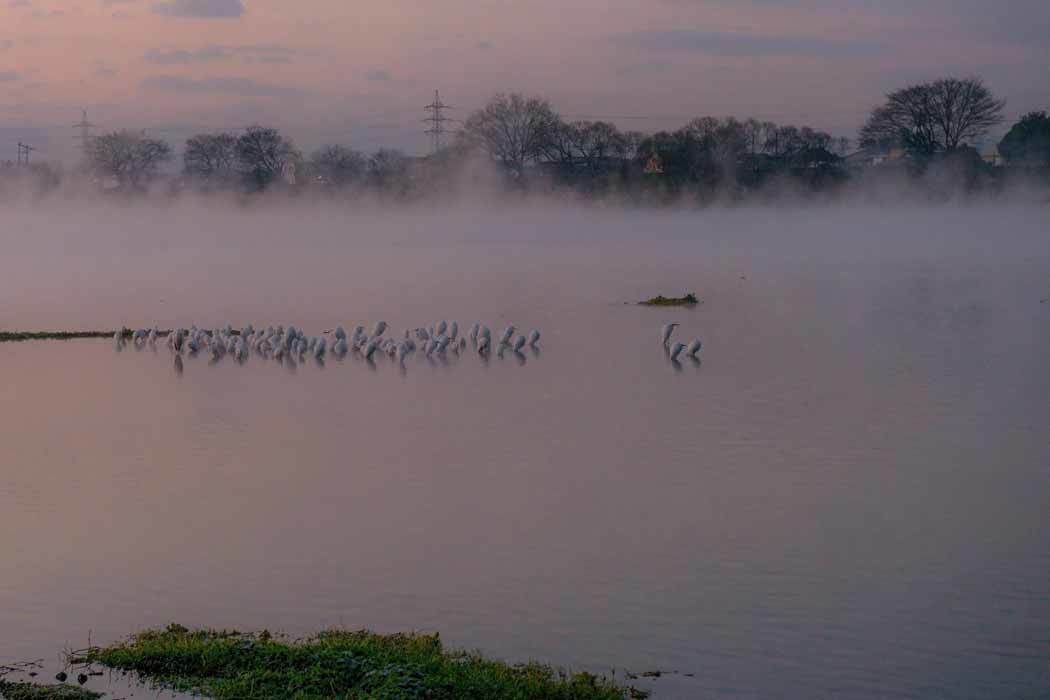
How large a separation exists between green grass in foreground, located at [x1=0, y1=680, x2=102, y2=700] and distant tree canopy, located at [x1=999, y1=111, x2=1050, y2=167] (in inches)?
3876

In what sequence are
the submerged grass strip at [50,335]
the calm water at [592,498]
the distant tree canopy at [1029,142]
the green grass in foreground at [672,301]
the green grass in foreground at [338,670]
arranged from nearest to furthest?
the green grass in foreground at [338,670] → the calm water at [592,498] → the submerged grass strip at [50,335] → the green grass in foreground at [672,301] → the distant tree canopy at [1029,142]

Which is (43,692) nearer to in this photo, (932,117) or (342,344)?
(342,344)

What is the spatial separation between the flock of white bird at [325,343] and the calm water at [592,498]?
797 millimetres

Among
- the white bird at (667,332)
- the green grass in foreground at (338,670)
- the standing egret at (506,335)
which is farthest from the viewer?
the white bird at (667,332)

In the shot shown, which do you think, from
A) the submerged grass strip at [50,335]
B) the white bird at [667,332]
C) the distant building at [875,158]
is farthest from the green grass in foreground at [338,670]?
the distant building at [875,158]

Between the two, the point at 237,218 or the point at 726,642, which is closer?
the point at 726,642

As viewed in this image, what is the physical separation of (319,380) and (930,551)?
13.1 meters

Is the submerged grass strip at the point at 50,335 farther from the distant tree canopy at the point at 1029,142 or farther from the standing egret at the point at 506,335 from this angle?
the distant tree canopy at the point at 1029,142

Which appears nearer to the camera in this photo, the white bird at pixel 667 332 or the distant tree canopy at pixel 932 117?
the white bird at pixel 667 332

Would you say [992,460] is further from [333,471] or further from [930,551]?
[333,471]

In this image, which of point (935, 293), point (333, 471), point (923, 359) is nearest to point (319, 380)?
point (333, 471)

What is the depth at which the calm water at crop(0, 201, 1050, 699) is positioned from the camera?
9.69 meters

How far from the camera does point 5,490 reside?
1413 centimetres

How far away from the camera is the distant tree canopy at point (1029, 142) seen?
9706 cm
